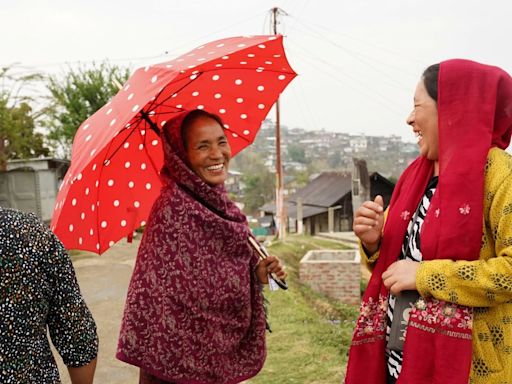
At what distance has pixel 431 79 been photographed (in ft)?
5.69

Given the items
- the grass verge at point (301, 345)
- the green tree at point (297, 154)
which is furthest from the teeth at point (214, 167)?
the green tree at point (297, 154)

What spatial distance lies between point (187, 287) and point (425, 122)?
112cm

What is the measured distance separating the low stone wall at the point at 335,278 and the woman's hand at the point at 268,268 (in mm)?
7395

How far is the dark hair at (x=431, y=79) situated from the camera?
172cm

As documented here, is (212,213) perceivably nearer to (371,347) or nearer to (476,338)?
(371,347)

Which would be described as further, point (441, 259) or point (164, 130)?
point (164, 130)

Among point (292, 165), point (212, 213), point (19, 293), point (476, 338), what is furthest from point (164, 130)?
point (292, 165)

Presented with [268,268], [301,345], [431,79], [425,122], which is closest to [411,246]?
[425,122]

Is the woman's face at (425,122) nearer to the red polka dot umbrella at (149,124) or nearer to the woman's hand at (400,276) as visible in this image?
the woman's hand at (400,276)

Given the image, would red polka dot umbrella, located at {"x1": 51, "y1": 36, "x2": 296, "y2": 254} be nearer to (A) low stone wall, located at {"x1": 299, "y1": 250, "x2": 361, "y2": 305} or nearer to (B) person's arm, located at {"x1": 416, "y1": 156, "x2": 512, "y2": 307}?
(B) person's arm, located at {"x1": 416, "y1": 156, "x2": 512, "y2": 307}

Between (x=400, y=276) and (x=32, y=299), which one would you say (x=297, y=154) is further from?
(x=32, y=299)

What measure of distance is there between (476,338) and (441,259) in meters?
0.26

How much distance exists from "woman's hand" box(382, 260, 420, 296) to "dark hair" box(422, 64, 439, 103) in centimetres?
55

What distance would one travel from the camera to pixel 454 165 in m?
1.63
